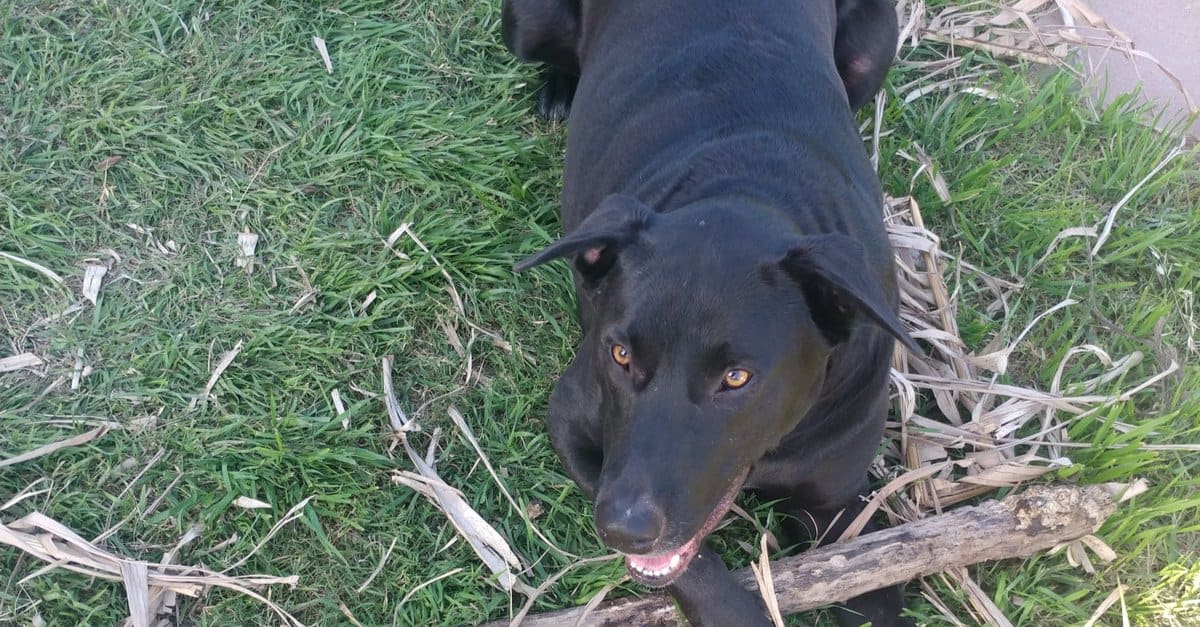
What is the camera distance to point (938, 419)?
325cm

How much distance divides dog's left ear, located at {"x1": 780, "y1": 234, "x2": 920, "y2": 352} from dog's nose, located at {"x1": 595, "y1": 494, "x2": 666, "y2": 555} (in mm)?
545

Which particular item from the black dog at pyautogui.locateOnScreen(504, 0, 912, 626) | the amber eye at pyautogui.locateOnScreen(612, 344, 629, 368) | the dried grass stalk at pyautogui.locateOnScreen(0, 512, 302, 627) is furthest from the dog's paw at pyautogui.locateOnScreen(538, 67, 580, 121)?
the dried grass stalk at pyautogui.locateOnScreen(0, 512, 302, 627)

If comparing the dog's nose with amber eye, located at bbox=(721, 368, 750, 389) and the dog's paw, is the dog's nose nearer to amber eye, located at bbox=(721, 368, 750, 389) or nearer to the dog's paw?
amber eye, located at bbox=(721, 368, 750, 389)

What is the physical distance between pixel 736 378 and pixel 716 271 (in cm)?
22

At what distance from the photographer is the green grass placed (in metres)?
2.87

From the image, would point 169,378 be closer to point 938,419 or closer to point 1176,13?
point 938,419

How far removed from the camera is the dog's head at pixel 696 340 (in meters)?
2.04

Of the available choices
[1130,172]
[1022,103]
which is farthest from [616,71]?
[1130,172]

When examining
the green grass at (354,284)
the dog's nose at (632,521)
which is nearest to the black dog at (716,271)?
the dog's nose at (632,521)

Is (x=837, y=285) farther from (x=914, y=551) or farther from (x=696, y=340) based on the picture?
(x=914, y=551)

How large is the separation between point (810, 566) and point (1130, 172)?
7.09ft

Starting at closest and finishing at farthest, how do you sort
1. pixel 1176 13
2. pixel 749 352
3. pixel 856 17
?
pixel 749 352 → pixel 856 17 → pixel 1176 13

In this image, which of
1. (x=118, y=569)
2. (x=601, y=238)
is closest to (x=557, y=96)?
(x=601, y=238)

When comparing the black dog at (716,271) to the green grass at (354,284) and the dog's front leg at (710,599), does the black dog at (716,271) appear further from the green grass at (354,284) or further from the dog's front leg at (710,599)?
the green grass at (354,284)
